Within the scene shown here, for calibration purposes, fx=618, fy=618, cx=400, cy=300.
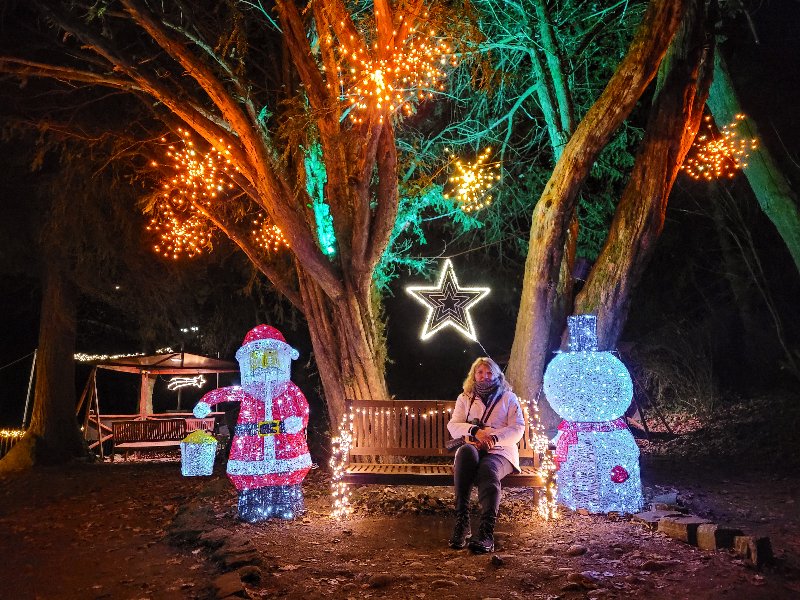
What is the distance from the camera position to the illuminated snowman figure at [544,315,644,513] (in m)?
5.95

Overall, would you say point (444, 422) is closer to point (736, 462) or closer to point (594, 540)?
point (594, 540)

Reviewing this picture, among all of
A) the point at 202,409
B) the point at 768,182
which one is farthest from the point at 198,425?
the point at 768,182

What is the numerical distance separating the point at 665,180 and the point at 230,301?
11692 millimetres

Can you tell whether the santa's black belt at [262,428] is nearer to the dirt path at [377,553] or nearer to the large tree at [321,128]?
the dirt path at [377,553]

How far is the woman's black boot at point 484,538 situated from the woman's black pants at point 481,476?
42 mm

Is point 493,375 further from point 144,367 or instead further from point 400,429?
point 144,367

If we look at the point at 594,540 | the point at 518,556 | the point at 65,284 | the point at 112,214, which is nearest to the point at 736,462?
the point at 594,540

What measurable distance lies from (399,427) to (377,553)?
7.10ft

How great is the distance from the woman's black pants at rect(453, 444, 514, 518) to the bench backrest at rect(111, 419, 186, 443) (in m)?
10.3

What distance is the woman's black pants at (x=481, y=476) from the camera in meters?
5.14

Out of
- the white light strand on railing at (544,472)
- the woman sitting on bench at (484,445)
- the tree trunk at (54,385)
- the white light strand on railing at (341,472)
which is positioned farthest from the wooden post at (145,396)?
the woman sitting on bench at (484,445)

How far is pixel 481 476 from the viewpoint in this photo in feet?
17.6

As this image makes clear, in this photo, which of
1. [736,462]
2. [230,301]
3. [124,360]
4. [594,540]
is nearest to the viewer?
[594,540]

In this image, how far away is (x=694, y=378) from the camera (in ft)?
49.4
